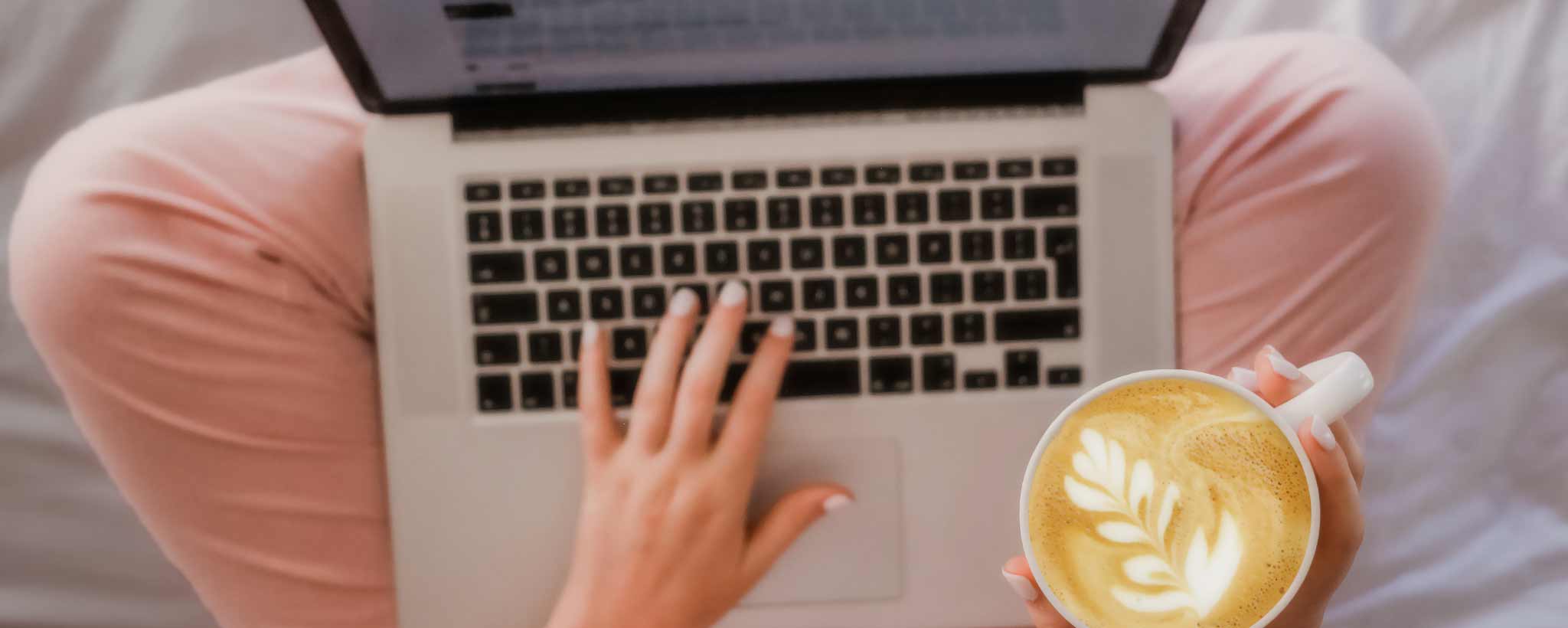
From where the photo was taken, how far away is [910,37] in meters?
0.59

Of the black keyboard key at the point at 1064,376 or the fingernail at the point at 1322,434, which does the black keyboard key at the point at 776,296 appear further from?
the fingernail at the point at 1322,434

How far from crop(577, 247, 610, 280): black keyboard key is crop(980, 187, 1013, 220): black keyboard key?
0.22 m

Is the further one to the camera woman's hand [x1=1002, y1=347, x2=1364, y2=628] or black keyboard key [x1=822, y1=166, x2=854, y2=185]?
black keyboard key [x1=822, y1=166, x2=854, y2=185]

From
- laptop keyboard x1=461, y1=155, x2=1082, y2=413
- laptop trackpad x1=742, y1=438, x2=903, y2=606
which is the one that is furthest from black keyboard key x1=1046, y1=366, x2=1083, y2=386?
laptop trackpad x1=742, y1=438, x2=903, y2=606

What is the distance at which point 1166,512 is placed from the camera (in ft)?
1.60

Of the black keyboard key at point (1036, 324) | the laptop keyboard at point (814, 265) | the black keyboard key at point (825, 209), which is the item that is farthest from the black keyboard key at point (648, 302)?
the black keyboard key at point (1036, 324)

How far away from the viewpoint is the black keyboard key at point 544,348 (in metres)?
0.63

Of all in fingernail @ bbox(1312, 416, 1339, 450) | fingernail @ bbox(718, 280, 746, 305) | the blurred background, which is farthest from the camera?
the blurred background

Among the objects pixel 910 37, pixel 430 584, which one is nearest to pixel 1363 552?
pixel 910 37

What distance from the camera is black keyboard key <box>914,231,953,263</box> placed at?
2.06ft

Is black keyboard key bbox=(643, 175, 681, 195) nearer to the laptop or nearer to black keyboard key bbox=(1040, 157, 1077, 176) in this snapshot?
the laptop

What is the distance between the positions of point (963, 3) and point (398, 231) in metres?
0.35

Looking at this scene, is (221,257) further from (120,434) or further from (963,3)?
(963,3)

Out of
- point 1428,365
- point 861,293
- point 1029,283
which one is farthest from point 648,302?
point 1428,365
